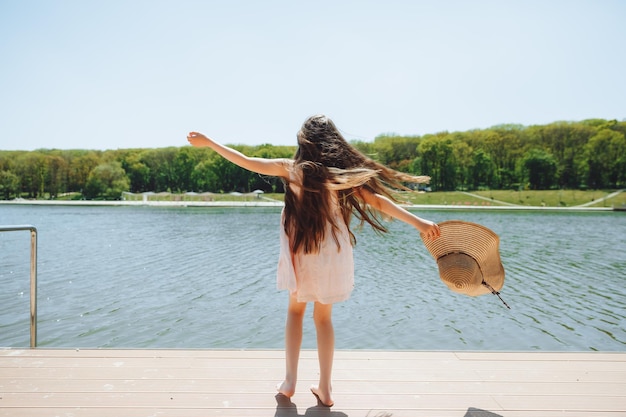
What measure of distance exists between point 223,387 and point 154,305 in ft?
28.6

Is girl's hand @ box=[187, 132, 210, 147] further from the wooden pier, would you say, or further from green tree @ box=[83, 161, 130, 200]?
green tree @ box=[83, 161, 130, 200]

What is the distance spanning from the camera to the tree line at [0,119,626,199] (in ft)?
250

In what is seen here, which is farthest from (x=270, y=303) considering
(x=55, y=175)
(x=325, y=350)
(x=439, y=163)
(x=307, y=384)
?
(x=55, y=175)

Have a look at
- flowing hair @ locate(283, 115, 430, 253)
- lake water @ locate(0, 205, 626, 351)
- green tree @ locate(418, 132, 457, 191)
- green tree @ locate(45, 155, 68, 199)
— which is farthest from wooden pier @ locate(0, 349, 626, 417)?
green tree @ locate(45, 155, 68, 199)

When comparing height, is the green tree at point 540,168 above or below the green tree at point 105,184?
above

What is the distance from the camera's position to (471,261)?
Answer: 3.15m

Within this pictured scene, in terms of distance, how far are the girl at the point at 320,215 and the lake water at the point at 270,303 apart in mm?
5873

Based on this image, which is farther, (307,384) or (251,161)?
(307,384)

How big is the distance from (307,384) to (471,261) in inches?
51.9

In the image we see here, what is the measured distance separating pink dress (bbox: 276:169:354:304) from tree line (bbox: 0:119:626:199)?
66724 millimetres

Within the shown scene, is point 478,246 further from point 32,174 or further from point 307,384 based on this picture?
point 32,174

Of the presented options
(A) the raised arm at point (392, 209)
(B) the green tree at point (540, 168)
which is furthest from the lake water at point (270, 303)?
(B) the green tree at point (540, 168)

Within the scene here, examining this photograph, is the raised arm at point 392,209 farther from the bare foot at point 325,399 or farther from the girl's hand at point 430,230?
the bare foot at point 325,399

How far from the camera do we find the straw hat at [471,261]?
3.12 meters
